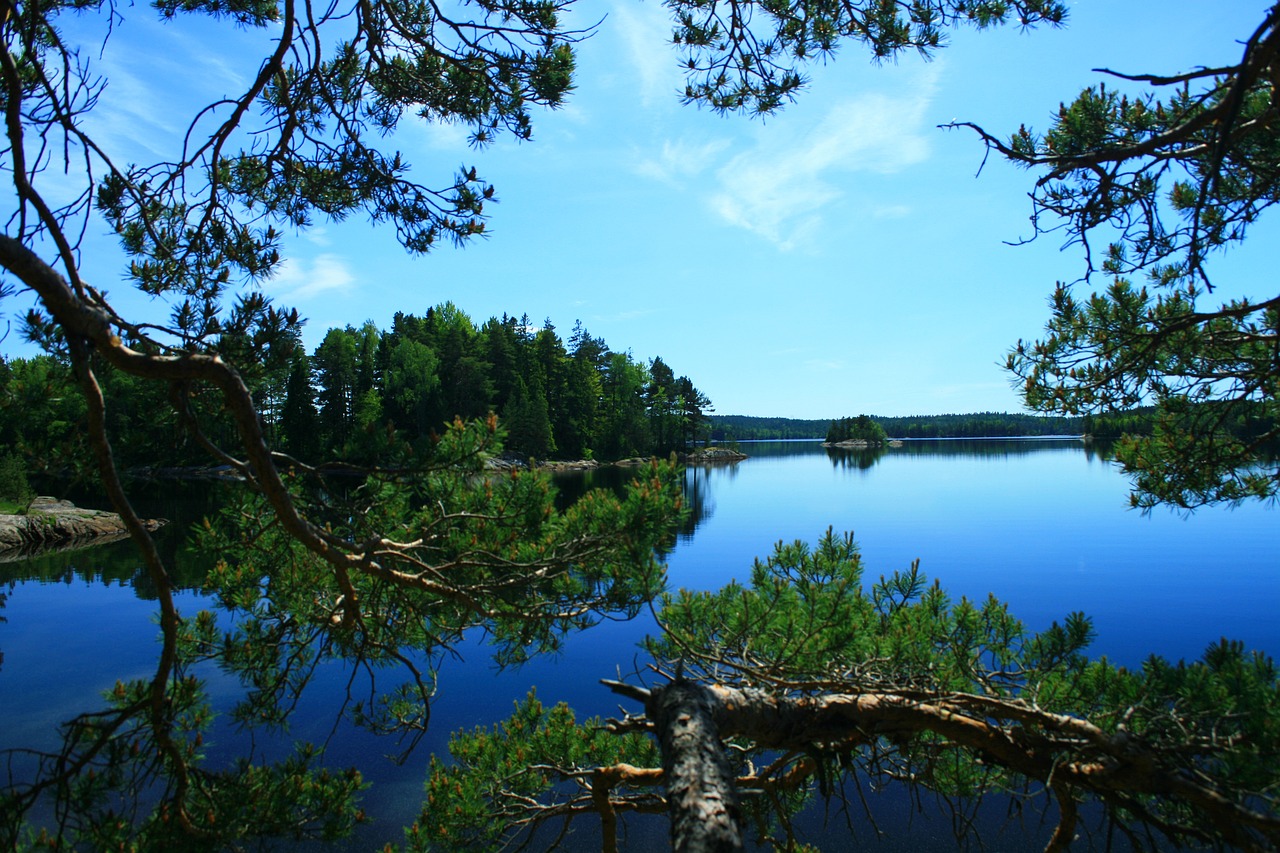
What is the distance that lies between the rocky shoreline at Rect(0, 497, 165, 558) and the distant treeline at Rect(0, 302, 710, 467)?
15.8 feet

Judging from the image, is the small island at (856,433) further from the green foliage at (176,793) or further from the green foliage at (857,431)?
the green foliage at (176,793)

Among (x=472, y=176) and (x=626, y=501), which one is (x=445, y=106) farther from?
(x=626, y=501)

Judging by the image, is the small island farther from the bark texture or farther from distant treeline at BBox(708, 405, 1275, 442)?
the bark texture

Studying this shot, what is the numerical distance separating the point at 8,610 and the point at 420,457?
13.4 meters

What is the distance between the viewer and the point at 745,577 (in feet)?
41.3

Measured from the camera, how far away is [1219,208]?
2.59 metres

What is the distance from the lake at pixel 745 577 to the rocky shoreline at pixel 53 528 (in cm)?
158

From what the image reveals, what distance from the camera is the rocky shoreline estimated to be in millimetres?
15969

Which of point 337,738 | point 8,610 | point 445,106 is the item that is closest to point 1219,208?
point 445,106

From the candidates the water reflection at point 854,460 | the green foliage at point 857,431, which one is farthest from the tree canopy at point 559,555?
the green foliage at point 857,431

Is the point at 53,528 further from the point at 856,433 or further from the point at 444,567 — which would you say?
the point at 856,433

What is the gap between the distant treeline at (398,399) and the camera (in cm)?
203

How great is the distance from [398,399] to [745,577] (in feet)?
87.6

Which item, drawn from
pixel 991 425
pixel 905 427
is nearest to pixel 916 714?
pixel 991 425
